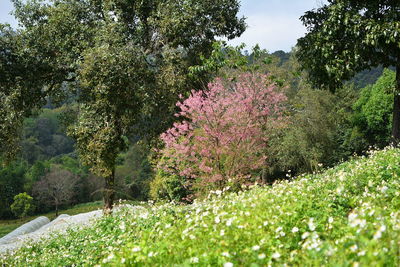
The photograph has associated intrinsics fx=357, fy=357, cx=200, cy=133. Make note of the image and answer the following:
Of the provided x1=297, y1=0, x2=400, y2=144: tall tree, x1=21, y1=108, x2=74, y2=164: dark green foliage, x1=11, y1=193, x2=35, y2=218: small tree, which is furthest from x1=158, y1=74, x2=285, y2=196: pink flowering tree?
x1=21, y1=108, x2=74, y2=164: dark green foliage

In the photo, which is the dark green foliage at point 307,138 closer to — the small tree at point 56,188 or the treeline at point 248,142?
the treeline at point 248,142

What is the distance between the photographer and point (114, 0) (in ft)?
52.1

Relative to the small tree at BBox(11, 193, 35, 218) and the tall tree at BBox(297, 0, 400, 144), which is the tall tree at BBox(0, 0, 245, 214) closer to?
the tall tree at BBox(297, 0, 400, 144)

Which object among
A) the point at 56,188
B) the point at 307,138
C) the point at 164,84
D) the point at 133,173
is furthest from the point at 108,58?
the point at 133,173

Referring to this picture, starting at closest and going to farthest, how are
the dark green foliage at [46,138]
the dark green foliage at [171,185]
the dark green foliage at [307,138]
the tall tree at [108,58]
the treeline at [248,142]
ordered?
1. the treeline at [248,142]
2. the tall tree at [108,58]
3. the dark green foliage at [171,185]
4. the dark green foliage at [307,138]
5. the dark green foliage at [46,138]

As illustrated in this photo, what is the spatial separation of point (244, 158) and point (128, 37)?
802cm

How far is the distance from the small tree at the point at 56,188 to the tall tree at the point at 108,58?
36612mm

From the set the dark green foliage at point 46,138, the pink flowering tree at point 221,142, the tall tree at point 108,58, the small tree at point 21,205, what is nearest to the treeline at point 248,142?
the pink flowering tree at point 221,142

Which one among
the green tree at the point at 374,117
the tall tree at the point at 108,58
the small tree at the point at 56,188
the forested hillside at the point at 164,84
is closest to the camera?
the forested hillside at the point at 164,84

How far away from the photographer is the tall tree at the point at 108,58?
14.2 meters

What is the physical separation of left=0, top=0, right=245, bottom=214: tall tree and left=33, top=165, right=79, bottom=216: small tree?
36612 mm

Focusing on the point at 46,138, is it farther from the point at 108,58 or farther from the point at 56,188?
the point at 108,58

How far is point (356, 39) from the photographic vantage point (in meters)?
13.5

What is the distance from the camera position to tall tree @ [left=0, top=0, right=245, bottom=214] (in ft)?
46.6
